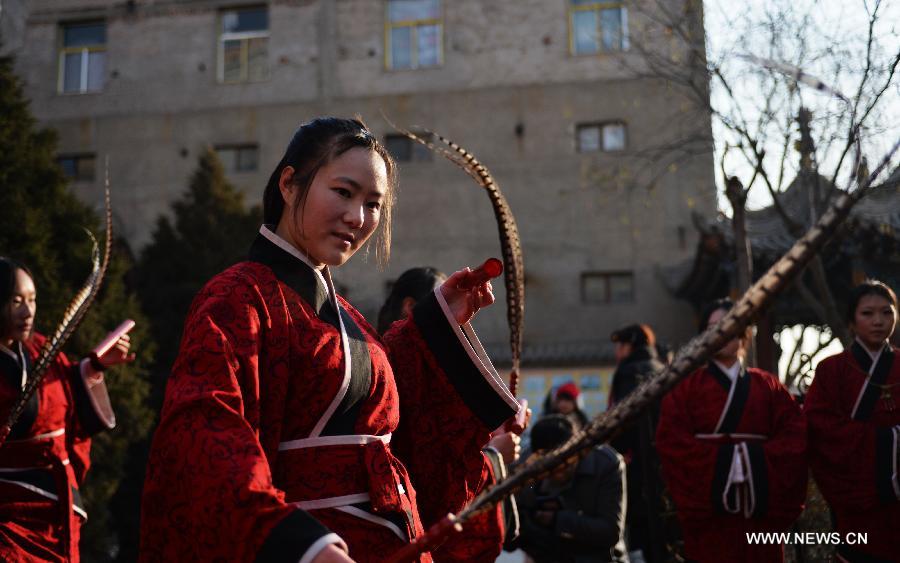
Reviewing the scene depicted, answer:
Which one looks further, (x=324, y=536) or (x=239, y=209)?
(x=239, y=209)

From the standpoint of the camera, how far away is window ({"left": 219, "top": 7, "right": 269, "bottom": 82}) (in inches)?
726

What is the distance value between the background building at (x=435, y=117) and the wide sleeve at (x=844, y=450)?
419 inches

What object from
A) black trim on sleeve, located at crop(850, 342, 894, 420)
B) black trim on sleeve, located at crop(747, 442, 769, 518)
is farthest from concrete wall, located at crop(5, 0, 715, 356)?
black trim on sleeve, located at crop(747, 442, 769, 518)

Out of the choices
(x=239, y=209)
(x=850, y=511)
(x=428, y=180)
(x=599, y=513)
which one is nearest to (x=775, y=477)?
(x=850, y=511)

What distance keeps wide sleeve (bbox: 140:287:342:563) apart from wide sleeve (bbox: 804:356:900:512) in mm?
3343

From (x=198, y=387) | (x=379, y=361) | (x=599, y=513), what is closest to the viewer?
(x=198, y=387)

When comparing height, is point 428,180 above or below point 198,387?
above

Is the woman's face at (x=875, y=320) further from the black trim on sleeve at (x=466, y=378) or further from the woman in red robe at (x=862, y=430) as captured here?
the black trim on sleeve at (x=466, y=378)

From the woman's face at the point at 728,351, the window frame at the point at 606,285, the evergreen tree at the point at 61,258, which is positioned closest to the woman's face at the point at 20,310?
the woman's face at the point at 728,351

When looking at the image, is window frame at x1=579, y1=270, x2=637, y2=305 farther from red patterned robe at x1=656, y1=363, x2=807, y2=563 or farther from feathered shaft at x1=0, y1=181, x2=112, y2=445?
feathered shaft at x1=0, y1=181, x2=112, y2=445

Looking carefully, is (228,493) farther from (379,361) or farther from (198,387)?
(379,361)

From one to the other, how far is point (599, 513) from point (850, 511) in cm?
114

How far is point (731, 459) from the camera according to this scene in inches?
165

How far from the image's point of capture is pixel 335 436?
1.96 m
